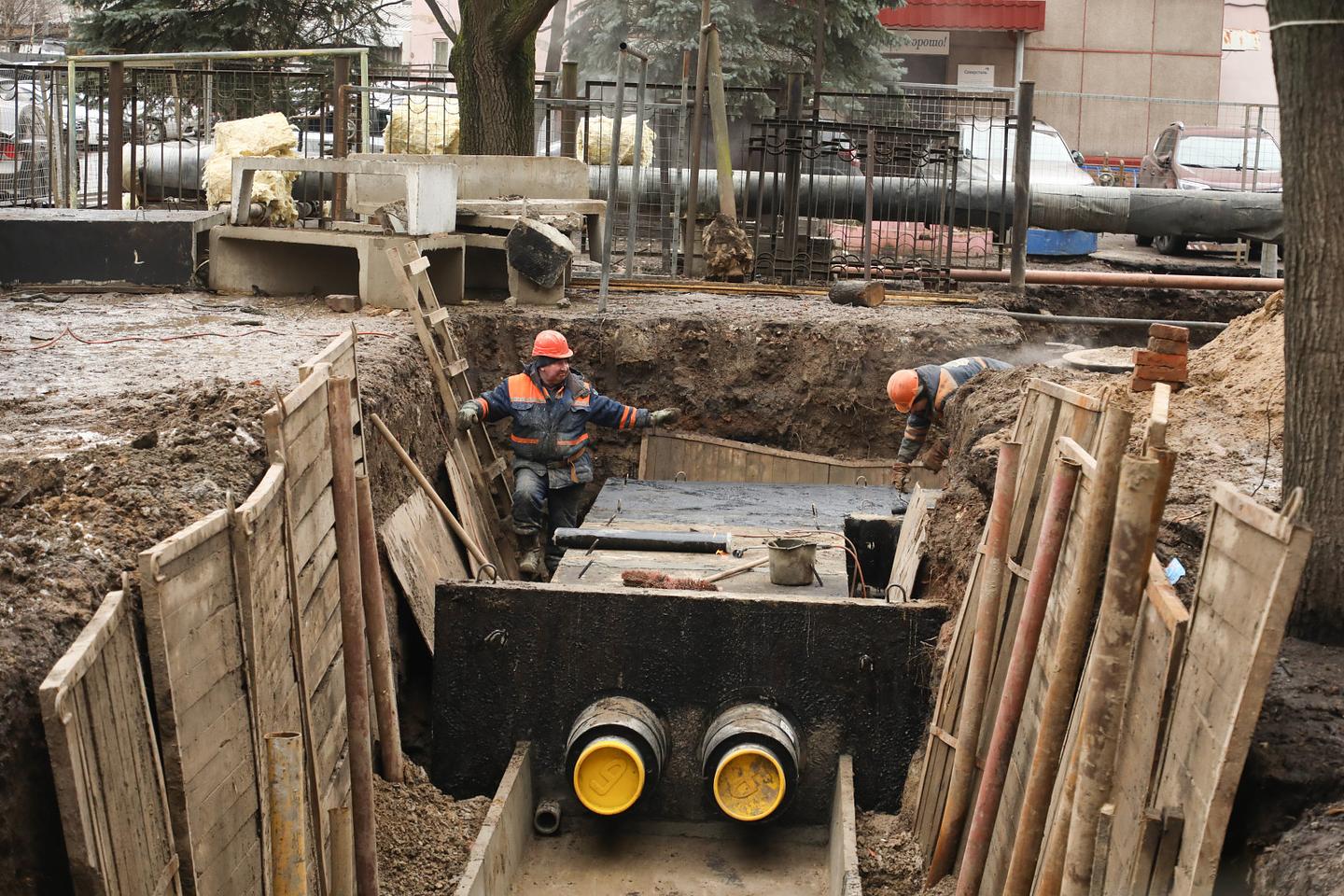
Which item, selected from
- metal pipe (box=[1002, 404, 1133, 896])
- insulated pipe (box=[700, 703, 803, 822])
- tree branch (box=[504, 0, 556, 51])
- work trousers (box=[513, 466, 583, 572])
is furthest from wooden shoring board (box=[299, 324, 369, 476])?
tree branch (box=[504, 0, 556, 51])

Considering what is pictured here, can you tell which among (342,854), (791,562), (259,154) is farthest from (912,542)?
(259,154)

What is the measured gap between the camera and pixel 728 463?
12.3 m

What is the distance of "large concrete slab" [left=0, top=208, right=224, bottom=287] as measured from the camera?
1201cm

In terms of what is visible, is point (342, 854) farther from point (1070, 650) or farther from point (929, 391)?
point (929, 391)

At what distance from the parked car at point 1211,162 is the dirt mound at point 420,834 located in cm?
1521

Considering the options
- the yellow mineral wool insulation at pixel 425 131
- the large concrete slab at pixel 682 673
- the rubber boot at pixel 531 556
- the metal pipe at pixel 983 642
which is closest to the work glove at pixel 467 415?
the rubber boot at pixel 531 556

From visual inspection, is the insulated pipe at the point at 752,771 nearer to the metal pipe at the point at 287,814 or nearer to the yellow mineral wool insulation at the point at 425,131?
the metal pipe at the point at 287,814

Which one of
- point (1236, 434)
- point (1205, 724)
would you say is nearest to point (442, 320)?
point (1236, 434)

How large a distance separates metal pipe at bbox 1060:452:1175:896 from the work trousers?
6720 mm

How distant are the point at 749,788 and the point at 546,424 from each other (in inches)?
156

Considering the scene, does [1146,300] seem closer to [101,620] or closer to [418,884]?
[418,884]

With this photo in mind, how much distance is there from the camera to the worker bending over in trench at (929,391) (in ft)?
32.0

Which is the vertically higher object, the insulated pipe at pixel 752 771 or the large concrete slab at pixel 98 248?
the large concrete slab at pixel 98 248

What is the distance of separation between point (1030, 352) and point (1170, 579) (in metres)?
7.19
